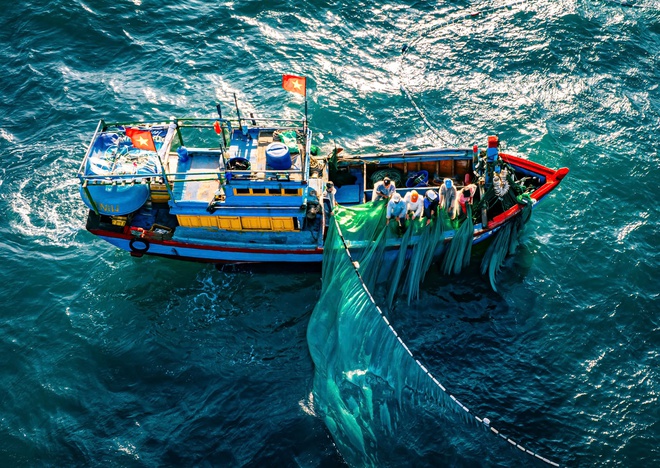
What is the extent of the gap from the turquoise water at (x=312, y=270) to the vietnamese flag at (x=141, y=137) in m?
8.12

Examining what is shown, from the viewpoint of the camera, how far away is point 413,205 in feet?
102

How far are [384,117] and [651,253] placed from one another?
1838 centimetres

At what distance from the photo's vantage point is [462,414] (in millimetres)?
24594

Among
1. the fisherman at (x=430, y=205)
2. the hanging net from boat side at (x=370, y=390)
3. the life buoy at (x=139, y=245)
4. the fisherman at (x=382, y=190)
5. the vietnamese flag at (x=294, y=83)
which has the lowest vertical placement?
the hanging net from boat side at (x=370, y=390)

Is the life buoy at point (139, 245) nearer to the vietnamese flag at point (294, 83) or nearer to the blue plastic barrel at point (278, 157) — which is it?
the blue plastic barrel at point (278, 157)

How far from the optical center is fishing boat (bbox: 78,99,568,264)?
3095 centimetres

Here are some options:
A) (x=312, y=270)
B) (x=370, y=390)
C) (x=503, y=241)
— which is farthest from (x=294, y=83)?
(x=370, y=390)

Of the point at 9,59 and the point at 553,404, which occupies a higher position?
the point at 9,59

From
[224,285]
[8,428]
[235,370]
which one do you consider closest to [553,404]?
[235,370]

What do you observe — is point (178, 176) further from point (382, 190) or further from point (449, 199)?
point (449, 199)

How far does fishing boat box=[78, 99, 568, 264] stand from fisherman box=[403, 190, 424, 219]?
1.67m

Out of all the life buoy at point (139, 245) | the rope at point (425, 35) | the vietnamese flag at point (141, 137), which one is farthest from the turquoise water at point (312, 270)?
the vietnamese flag at point (141, 137)

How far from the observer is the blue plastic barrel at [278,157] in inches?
1190

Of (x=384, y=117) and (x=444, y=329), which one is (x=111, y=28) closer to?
A: (x=384, y=117)
